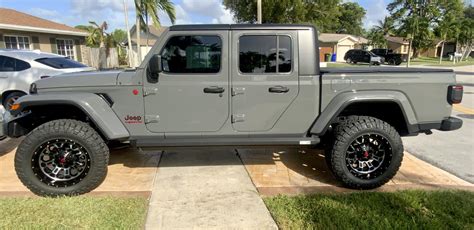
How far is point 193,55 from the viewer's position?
12.0 ft

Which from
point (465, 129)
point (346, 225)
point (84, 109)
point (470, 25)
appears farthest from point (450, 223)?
point (470, 25)

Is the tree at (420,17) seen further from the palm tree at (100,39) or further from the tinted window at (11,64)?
the tinted window at (11,64)

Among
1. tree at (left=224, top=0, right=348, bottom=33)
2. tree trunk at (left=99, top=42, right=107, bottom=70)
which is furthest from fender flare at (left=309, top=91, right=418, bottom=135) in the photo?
tree at (left=224, top=0, right=348, bottom=33)

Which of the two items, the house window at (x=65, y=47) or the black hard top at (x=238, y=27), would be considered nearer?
the black hard top at (x=238, y=27)

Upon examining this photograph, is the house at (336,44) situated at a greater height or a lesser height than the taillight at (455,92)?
greater

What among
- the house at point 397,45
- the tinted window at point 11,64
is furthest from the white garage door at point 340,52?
the tinted window at point 11,64

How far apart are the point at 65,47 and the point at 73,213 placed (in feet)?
60.4

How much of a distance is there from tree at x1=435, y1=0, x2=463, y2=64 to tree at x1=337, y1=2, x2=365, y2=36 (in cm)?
1718

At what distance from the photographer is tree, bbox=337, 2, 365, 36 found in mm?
60656

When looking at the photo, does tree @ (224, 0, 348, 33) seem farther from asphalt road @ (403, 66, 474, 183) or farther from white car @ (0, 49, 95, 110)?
asphalt road @ (403, 66, 474, 183)

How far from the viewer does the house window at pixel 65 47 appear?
18.2 metres

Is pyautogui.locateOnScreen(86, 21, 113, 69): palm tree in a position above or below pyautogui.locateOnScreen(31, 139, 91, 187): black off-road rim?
above

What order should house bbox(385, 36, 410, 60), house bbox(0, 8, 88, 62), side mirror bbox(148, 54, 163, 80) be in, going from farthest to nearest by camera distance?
house bbox(385, 36, 410, 60)
house bbox(0, 8, 88, 62)
side mirror bbox(148, 54, 163, 80)

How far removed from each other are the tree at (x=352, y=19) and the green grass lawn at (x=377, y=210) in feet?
204
